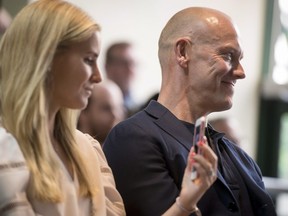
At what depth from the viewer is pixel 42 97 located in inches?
84.0

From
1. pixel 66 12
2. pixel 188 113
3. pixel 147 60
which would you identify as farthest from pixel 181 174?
pixel 147 60

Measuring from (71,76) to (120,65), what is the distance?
10.5 ft

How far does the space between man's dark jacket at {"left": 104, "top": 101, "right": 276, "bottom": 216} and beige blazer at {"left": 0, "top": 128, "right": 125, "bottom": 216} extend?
0.32 feet

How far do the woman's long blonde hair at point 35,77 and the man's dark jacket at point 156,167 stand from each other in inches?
12.5


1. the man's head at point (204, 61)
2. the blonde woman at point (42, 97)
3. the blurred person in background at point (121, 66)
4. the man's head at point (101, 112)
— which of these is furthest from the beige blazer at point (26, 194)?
the blurred person in background at point (121, 66)

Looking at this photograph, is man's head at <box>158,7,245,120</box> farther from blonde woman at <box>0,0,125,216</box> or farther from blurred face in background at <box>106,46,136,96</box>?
blurred face in background at <box>106,46,136,96</box>

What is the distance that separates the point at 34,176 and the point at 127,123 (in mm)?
498

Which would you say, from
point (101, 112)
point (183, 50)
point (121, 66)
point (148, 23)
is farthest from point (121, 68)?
point (183, 50)

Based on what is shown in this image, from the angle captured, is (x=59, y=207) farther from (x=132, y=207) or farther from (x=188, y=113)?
(x=188, y=113)

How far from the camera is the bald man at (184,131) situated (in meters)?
2.43

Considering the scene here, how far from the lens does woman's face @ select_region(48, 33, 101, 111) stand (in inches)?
86.3

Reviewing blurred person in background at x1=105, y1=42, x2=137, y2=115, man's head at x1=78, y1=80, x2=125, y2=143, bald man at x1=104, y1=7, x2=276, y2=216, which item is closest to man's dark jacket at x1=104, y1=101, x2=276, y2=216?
bald man at x1=104, y1=7, x2=276, y2=216

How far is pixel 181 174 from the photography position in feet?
7.99

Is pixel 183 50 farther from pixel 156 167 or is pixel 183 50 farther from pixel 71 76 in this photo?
pixel 71 76
